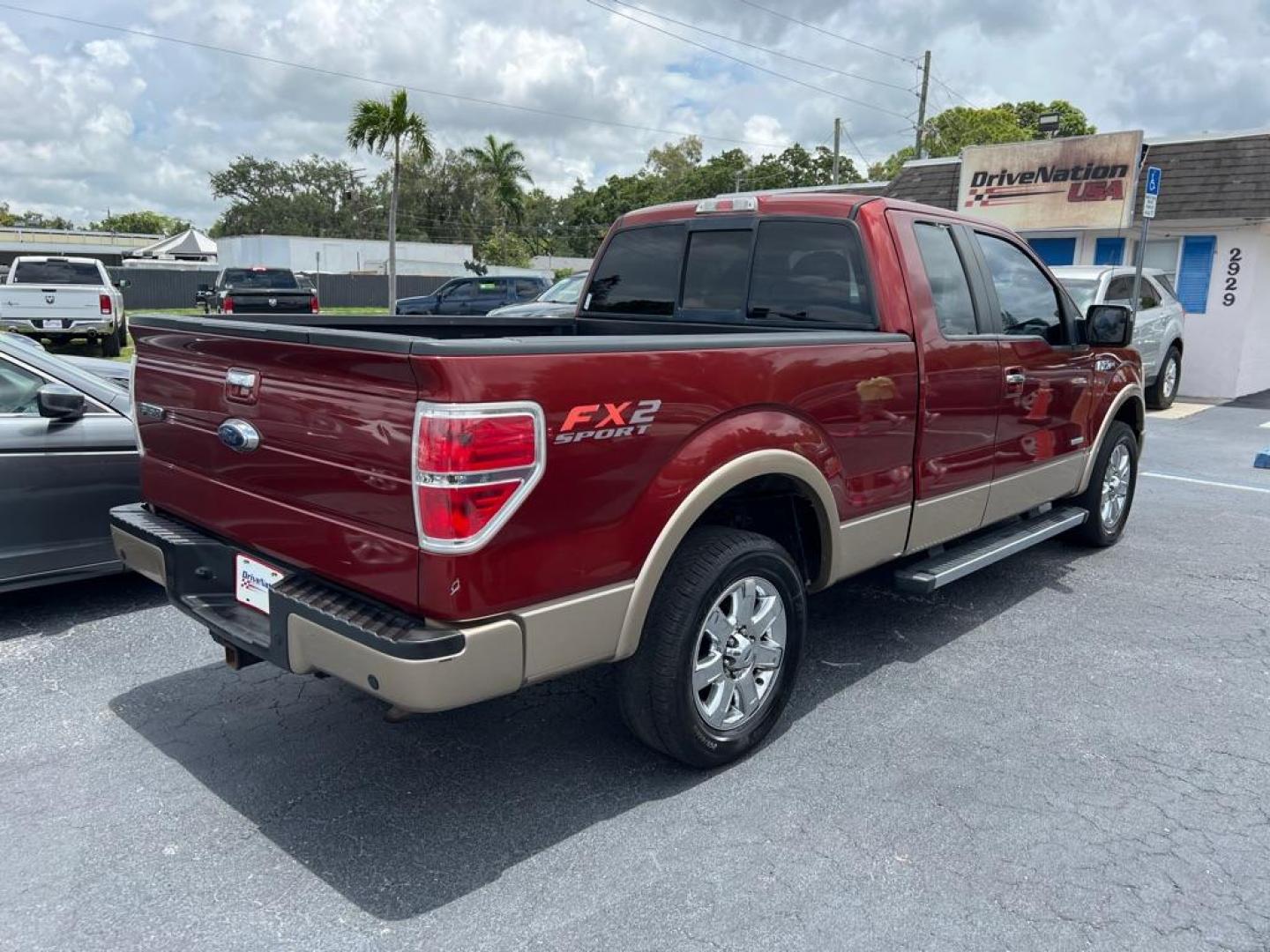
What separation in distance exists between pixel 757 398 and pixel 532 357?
1.00 metres

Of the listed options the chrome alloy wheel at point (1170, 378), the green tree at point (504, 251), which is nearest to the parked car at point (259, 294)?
the chrome alloy wheel at point (1170, 378)

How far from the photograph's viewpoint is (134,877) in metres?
2.87

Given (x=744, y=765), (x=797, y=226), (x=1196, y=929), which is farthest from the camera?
(x=797, y=226)

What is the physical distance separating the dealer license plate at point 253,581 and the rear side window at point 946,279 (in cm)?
288

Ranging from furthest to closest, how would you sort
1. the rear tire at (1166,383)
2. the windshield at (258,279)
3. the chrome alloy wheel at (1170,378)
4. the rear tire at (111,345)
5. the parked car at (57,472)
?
the windshield at (258,279) < the rear tire at (111,345) < the chrome alloy wheel at (1170,378) < the rear tire at (1166,383) < the parked car at (57,472)

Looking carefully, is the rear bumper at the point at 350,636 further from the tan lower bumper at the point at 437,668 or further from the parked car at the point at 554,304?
the parked car at the point at 554,304

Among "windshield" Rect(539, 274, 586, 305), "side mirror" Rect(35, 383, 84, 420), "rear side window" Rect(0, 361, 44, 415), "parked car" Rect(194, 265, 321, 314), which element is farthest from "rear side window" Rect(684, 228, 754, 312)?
"parked car" Rect(194, 265, 321, 314)

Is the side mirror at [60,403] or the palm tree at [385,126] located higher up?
the palm tree at [385,126]

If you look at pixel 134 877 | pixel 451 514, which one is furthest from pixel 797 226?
pixel 134 877

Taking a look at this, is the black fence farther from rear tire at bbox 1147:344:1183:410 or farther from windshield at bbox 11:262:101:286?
rear tire at bbox 1147:344:1183:410

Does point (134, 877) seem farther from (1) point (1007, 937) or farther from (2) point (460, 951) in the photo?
(1) point (1007, 937)

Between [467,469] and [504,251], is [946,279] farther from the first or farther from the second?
[504,251]

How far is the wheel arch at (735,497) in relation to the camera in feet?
9.95

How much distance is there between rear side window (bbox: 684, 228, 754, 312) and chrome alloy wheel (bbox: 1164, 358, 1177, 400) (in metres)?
11.2
